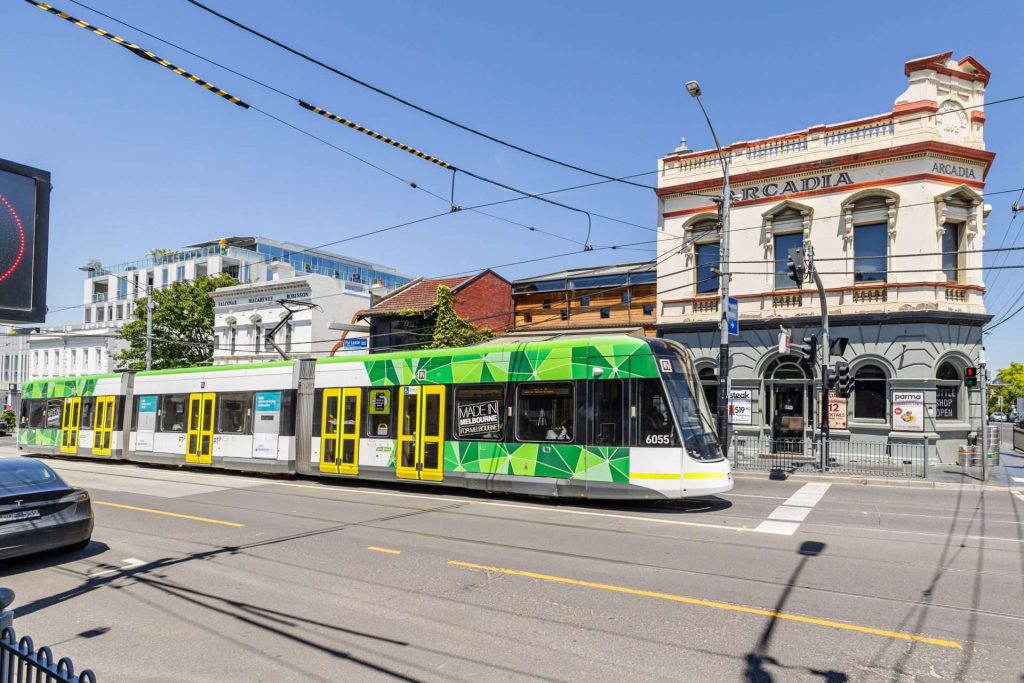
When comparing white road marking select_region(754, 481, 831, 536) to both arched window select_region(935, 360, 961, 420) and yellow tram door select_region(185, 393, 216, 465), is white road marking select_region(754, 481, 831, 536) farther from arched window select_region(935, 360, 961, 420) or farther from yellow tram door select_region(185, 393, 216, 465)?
yellow tram door select_region(185, 393, 216, 465)

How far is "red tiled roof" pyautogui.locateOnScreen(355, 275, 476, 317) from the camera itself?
3512cm

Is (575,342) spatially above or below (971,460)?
above

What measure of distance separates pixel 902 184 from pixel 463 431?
17693mm

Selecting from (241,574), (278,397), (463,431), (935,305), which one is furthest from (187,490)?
(935,305)

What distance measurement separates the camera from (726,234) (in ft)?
66.9

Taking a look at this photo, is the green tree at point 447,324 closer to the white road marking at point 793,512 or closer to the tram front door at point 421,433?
the tram front door at point 421,433

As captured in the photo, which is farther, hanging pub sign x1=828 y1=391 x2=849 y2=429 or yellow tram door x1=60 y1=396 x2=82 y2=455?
yellow tram door x1=60 y1=396 x2=82 y2=455

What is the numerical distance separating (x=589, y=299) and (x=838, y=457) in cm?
1433

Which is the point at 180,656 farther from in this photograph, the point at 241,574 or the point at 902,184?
the point at 902,184

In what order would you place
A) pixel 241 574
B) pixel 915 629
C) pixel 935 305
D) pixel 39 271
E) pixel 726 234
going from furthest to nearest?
pixel 935 305, pixel 726 234, pixel 241 574, pixel 915 629, pixel 39 271

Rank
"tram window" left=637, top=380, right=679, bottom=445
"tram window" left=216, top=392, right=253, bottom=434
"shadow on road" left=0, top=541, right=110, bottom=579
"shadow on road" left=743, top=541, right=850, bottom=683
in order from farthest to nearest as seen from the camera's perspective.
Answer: "tram window" left=216, top=392, right=253, bottom=434 < "tram window" left=637, top=380, right=679, bottom=445 < "shadow on road" left=0, top=541, right=110, bottom=579 < "shadow on road" left=743, top=541, right=850, bottom=683

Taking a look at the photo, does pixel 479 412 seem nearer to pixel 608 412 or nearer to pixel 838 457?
pixel 608 412

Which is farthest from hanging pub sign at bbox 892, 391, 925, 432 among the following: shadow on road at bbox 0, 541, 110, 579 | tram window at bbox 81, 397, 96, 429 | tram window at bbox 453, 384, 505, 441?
tram window at bbox 81, 397, 96, 429

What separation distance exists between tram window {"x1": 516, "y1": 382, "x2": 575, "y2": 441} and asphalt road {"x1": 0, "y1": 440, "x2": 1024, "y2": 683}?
5.43 feet
